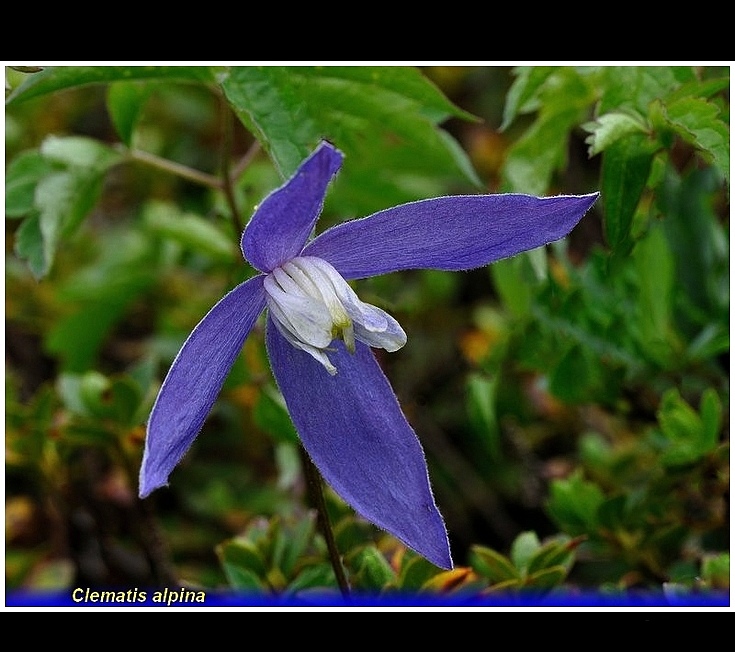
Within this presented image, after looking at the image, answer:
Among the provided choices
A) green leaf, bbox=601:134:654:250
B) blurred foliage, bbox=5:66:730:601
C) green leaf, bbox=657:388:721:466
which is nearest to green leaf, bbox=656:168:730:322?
blurred foliage, bbox=5:66:730:601

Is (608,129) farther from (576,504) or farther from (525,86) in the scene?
(576,504)

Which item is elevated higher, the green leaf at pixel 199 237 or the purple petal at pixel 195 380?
the purple petal at pixel 195 380

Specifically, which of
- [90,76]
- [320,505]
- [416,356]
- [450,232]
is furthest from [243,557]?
[416,356]

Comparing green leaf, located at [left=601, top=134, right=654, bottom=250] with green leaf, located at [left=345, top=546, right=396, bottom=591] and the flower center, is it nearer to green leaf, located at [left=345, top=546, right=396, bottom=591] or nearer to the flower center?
the flower center

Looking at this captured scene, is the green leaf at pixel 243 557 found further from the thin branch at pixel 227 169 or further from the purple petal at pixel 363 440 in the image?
the thin branch at pixel 227 169

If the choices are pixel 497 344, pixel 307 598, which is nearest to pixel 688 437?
pixel 497 344

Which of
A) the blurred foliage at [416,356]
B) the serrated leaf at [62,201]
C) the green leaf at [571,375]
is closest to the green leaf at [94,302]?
the blurred foliage at [416,356]
